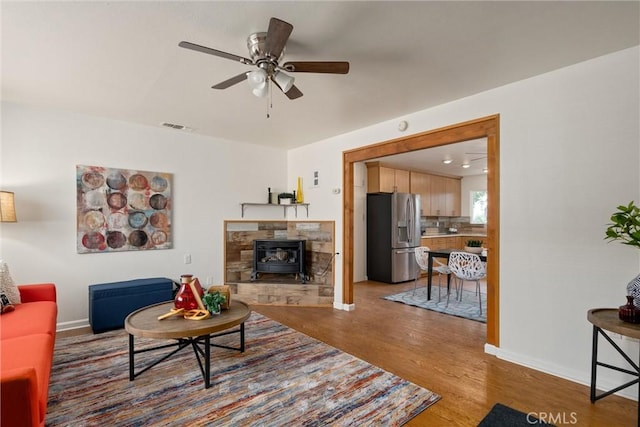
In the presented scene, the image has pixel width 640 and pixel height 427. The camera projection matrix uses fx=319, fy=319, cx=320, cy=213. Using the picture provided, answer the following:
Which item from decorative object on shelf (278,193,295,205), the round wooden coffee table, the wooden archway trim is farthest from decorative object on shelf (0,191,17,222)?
the wooden archway trim

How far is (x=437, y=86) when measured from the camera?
2857 mm

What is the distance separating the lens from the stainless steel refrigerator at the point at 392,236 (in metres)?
6.13

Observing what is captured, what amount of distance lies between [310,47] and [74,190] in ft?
10.6

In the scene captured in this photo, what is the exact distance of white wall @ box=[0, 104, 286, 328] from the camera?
3389 millimetres

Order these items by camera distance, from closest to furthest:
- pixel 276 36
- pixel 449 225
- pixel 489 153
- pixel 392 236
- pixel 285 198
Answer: pixel 276 36 < pixel 489 153 < pixel 285 198 < pixel 392 236 < pixel 449 225

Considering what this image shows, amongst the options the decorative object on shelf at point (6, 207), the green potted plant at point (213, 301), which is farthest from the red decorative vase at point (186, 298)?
the decorative object on shelf at point (6, 207)

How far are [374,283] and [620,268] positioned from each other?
4236mm

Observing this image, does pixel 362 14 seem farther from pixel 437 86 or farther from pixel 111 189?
pixel 111 189

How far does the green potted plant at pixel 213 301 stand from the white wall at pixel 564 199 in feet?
8.02

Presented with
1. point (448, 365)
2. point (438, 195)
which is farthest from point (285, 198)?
point (438, 195)

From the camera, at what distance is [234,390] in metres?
2.30

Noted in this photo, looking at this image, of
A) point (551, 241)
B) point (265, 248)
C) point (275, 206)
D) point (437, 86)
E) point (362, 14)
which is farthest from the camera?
point (275, 206)

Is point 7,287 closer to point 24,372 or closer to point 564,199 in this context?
point 24,372

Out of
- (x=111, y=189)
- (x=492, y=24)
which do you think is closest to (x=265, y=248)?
(x=111, y=189)
